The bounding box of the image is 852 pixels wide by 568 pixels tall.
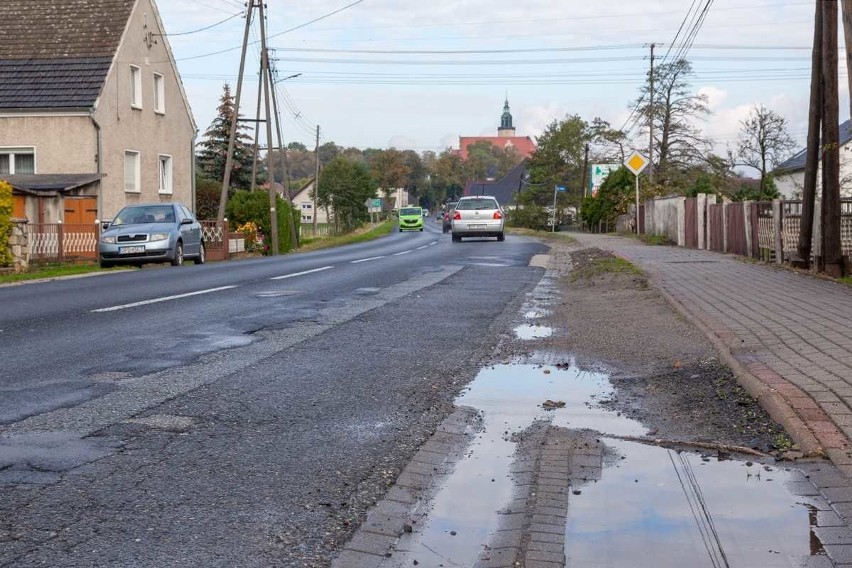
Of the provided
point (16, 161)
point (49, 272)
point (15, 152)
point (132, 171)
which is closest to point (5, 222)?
point (49, 272)

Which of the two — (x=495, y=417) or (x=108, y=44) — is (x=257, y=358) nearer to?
(x=495, y=417)

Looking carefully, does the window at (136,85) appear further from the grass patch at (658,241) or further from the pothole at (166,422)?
the pothole at (166,422)

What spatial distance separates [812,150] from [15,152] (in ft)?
87.7

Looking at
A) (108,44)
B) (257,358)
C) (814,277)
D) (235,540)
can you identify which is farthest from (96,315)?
(108,44)

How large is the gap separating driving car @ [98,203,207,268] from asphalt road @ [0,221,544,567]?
1025 centimetres

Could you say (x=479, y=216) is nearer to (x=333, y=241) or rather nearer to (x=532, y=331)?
(x=333, y=241)

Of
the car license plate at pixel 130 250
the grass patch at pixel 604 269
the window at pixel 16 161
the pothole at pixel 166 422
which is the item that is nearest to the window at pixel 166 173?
the window at pixel 16 161

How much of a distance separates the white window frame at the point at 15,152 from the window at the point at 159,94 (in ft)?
21.1

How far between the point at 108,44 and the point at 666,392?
110ft

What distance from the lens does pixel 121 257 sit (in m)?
23.5

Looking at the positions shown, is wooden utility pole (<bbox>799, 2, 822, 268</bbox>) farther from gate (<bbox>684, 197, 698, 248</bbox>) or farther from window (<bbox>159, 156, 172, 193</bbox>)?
window (<bbox>159, 156, 172, 193</bbox>)

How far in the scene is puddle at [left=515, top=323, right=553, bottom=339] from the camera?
34.6 ft

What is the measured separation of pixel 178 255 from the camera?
80.5 ft

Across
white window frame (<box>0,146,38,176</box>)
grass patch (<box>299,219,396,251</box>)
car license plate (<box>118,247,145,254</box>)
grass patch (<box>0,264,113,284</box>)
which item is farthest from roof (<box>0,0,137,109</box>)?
grass patch (<box>299,219,396,251</box>)
